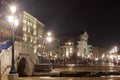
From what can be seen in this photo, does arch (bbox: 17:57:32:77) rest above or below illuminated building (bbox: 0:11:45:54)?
below

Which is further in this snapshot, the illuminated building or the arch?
the illuminated building

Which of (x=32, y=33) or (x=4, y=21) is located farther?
(x=32, y=33)

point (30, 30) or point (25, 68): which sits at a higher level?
point (30, 30)

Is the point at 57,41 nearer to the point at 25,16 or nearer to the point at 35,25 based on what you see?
the point at 35,25

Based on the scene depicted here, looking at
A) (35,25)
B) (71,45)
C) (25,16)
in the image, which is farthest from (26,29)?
(71,45)

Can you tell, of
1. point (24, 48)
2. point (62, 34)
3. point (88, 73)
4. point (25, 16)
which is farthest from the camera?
point (62, 34)

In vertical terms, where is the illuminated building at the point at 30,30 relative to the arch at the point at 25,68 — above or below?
above

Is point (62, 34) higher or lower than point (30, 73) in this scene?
higher

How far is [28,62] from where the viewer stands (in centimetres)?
6262

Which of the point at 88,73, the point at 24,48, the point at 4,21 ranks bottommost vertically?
the point at 88,73

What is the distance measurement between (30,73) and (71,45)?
411 feet

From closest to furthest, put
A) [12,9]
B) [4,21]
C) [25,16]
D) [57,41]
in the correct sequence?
[12,9], [4,21], [25,16], [57,41]

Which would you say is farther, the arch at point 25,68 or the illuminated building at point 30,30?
the illuminated building at point 30,30

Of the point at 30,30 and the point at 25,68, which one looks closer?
the point at 25,68
